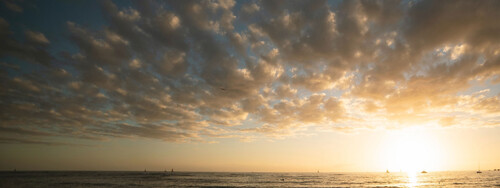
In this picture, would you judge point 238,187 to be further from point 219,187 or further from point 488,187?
point 488,187

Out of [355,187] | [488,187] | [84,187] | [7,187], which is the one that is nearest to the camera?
[7,187]

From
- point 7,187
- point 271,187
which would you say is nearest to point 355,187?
point 271,187

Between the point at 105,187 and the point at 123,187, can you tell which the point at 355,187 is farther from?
the point at 105,187

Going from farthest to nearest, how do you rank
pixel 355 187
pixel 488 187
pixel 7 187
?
pixel 355 187 → pixel 488 187 → pixel 7 187

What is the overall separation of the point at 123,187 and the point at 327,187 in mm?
58925

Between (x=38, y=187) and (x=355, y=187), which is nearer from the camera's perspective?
(x=38, y=187)

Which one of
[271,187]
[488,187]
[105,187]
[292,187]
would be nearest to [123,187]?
[105,187]

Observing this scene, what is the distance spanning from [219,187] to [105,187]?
101 ft

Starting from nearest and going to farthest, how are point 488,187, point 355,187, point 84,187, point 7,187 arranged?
point 7,187, point 84,187, point 488,187, point 355,187

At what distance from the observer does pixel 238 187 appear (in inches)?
2916

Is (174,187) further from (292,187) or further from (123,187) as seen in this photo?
(292,187)

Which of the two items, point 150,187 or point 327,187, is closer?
point 150,187

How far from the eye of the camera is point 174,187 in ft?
229

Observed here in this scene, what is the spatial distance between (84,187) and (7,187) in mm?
16583
